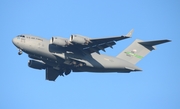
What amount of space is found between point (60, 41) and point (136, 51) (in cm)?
579

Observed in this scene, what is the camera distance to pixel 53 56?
20875mm

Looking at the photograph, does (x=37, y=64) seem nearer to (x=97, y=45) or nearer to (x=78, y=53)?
(x=78, y=53)

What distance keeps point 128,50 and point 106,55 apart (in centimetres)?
209

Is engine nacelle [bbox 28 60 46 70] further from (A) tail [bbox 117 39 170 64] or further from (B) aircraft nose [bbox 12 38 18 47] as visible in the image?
(A) tail [bbox 117 39 170 64]

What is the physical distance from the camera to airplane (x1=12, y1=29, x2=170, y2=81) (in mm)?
20406

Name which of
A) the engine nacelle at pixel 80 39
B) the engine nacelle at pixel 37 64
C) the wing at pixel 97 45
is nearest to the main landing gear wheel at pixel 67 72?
the engine nacelle at pixel 37 64

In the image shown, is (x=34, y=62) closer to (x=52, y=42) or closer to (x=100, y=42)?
(x=52, y=42)

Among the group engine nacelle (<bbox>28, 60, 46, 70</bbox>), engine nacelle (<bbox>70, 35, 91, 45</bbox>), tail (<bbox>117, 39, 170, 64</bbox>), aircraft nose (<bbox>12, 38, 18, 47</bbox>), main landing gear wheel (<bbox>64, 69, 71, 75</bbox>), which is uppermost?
engine nacelle (<bbox>70, 35, 91, 45</bbox>)

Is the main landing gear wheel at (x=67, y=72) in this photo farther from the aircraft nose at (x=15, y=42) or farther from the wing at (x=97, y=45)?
the aircraft nose at (x=15, y=42)

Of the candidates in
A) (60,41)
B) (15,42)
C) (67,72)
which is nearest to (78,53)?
(60,41)

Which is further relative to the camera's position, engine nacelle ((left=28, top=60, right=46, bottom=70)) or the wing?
engine nacelle ((left=28, top=60, right=46, bottom=70))

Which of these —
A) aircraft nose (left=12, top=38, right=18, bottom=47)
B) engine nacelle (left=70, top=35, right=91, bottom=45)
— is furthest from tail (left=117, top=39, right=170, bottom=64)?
aircraft nose (left=12, top=38, right=18, bottom=47)

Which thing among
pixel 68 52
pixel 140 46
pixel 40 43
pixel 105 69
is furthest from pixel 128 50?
pixel 40 43

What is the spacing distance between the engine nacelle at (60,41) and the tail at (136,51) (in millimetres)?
4425
